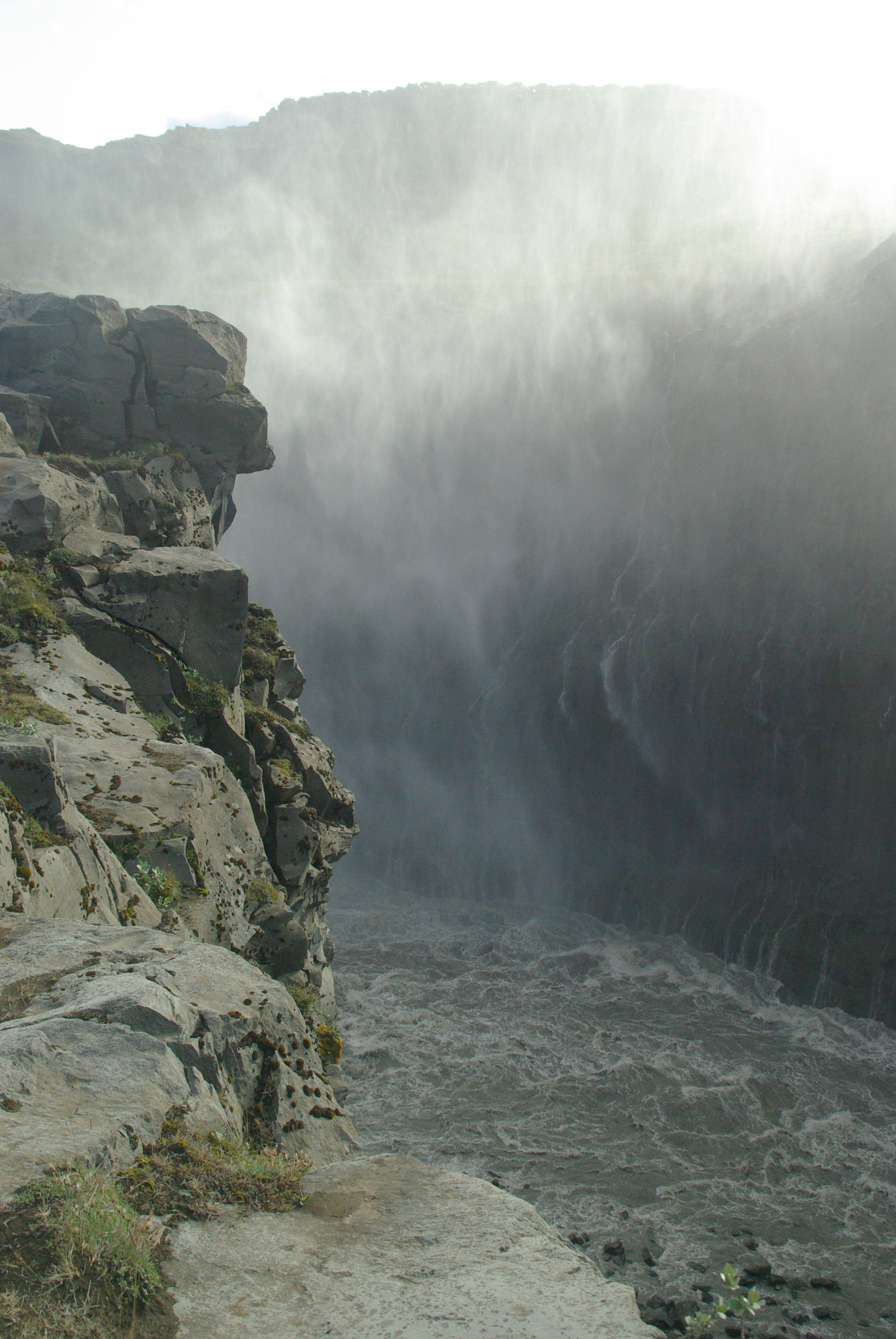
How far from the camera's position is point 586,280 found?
80375 millimetres

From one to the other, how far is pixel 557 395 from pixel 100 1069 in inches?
2784

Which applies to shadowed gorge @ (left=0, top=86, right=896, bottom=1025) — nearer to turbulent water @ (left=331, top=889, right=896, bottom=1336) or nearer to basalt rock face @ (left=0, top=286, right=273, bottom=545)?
turbulent water @ (left=331, top=889, right=896, bottom=1336)

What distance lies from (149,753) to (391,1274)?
12651mm

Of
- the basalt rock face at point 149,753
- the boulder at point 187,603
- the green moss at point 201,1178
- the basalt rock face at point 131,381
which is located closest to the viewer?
the green moss at point 201,1178

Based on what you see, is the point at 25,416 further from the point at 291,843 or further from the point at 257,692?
the point at 291,843

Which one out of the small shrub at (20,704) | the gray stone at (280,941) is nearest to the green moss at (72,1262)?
the small shrub at (20,704)

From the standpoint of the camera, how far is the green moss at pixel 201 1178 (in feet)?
15.4

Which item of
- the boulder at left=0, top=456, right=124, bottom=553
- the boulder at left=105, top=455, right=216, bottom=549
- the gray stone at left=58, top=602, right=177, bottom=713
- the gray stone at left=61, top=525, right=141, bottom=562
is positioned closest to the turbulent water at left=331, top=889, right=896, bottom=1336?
the gray stone at left=58, top=602, right=177, bottom=713

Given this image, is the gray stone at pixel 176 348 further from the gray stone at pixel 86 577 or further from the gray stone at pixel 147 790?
the gray stone at pixel 147 790

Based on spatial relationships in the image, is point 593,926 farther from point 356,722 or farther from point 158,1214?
point 158,1214

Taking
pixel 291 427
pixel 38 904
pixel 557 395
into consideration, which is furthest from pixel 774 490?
pixel 38 904

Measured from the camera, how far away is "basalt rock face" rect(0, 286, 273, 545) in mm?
28203

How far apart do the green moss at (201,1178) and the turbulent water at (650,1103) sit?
63.3 feet

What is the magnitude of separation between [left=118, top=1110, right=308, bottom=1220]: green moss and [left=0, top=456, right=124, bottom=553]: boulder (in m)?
17.8
